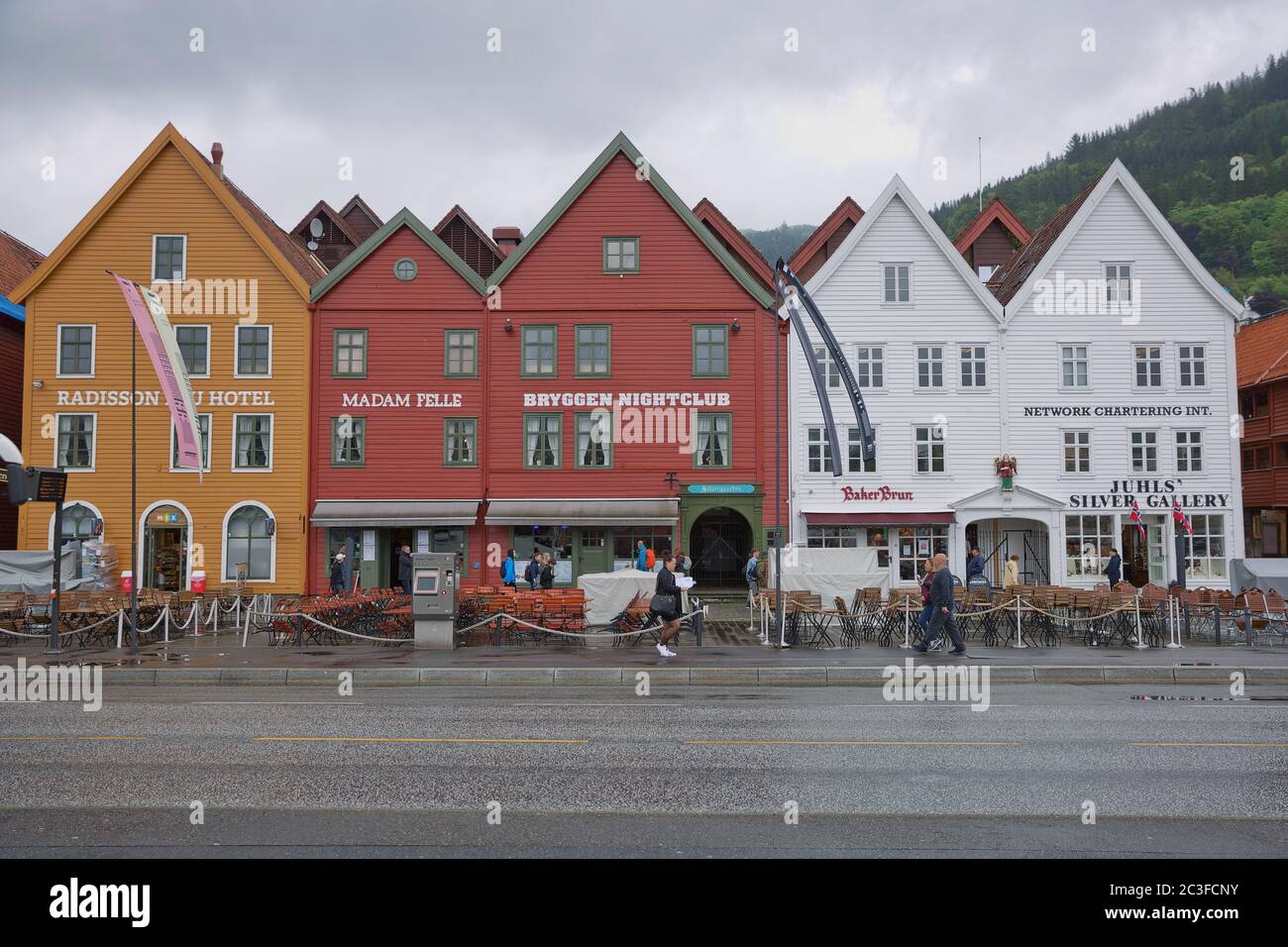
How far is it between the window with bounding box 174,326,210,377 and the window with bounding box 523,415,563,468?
10.8 meters

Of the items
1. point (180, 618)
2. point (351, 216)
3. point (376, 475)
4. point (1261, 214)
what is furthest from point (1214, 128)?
point (180, 618)

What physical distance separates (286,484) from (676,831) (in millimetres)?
27941

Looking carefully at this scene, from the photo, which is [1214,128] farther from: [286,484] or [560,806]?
[560,806]

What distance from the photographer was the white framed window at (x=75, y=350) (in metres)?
32.1

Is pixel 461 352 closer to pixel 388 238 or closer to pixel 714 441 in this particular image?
pixel 388 238

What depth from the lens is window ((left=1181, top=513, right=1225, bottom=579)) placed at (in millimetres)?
32656

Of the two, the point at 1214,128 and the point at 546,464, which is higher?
the point at 1214,128

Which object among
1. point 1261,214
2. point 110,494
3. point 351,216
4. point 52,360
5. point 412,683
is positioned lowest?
point 412,683

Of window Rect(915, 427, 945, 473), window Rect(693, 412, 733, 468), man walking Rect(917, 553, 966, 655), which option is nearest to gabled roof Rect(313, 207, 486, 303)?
window Rect(693, 412, 733, 468)

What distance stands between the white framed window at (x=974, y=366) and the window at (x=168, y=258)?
86.3ft

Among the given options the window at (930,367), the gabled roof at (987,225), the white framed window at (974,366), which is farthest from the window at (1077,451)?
the gabled roof at (987,225)

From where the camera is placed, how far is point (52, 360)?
3203cm

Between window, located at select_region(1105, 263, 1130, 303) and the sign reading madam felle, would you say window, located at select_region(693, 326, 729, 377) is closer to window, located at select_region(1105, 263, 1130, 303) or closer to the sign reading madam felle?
the sign reading madam felle

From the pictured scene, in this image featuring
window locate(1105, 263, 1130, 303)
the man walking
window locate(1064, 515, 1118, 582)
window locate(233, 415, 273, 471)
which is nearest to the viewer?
the man walking
